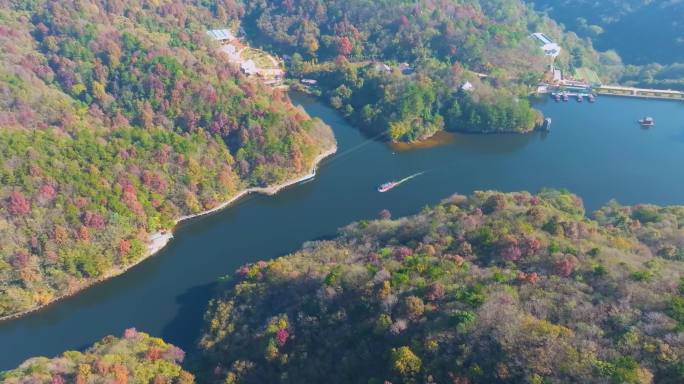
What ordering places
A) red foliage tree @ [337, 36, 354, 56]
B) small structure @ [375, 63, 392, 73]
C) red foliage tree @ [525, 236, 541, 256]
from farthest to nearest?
1. red foliage tree @ [337, 36, 354, 56]
2. small structure @ [375, 63, 392, 73]
3. red foliage tree @ [525, 236, 541, 256]

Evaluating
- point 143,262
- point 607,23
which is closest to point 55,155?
point 143,262

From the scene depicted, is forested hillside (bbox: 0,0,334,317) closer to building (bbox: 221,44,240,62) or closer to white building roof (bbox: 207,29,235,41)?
building (bbox: 221,44,240,62)

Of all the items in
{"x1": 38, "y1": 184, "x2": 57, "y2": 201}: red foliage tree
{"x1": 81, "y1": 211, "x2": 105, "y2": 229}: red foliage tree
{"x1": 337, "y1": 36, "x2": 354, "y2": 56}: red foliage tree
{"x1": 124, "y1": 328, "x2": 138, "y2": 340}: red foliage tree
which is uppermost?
{"x1": 337, "y1": 36, "x2": 354, "y2": 56}: red foliage tree

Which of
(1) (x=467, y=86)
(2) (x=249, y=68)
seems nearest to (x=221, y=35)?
(2) (x=249, y=68)

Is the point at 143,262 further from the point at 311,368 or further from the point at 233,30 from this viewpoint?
the point at 233,30

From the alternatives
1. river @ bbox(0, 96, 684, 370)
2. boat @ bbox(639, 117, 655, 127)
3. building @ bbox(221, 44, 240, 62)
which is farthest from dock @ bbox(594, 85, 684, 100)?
building @ bbox(221, 44, 240, 62)

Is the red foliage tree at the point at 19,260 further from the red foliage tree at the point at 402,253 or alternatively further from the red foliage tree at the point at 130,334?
the red foliage tree at the point at 402,253
